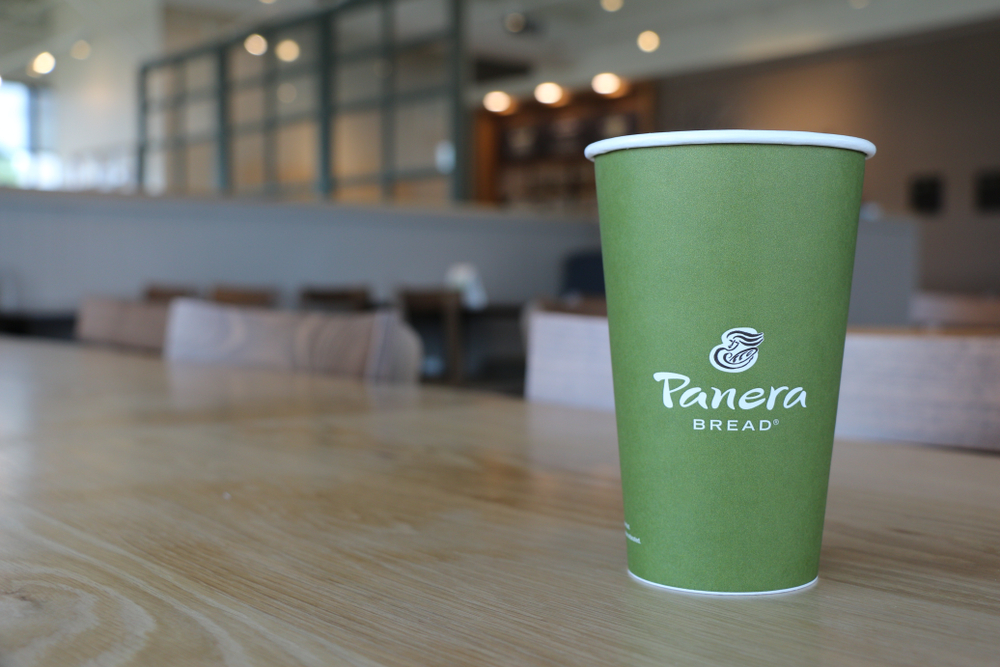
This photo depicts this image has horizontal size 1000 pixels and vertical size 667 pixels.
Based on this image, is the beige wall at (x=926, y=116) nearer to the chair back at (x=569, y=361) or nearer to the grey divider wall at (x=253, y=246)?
the grey divider wall at (x=253, y=246)

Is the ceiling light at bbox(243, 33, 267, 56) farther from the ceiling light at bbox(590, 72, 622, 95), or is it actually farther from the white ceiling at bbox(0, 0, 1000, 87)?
the ceiling light at bbox(590, 72, 622, 95)

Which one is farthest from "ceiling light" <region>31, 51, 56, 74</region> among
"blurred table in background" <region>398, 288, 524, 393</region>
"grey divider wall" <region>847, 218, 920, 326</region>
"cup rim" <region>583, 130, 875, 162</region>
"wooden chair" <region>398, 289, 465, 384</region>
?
"cup rim" <region>583, 130, 875, 162</region>

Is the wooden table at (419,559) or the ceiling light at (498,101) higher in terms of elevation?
the ceiling light at (498,101)

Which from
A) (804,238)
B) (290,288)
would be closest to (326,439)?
(804,238)

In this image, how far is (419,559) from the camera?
1.18 feet

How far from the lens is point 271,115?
29.9 ft

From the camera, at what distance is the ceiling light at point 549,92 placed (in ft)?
37.2

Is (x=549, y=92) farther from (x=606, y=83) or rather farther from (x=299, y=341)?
(x=299, y=341)

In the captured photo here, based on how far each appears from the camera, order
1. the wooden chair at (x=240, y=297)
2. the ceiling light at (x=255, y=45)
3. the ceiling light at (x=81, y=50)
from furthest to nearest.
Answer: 1. the ceiling light at (x=81, y=50)
2. the ceiling light at (x=255, y=45)
3. the wooden chair at (x=240, y=297)

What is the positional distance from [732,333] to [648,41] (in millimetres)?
10533

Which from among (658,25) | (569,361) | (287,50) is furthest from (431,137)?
(569,361)

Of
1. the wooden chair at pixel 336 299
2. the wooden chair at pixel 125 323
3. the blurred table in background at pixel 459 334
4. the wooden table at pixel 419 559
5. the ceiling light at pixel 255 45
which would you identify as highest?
the ceiling light at pixel 255 45

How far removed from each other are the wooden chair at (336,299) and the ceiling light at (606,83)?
6.27 metres

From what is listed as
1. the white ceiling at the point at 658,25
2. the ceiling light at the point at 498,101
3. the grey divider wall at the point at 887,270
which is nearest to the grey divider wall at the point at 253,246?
the grey divider wall at the point at 887,270
